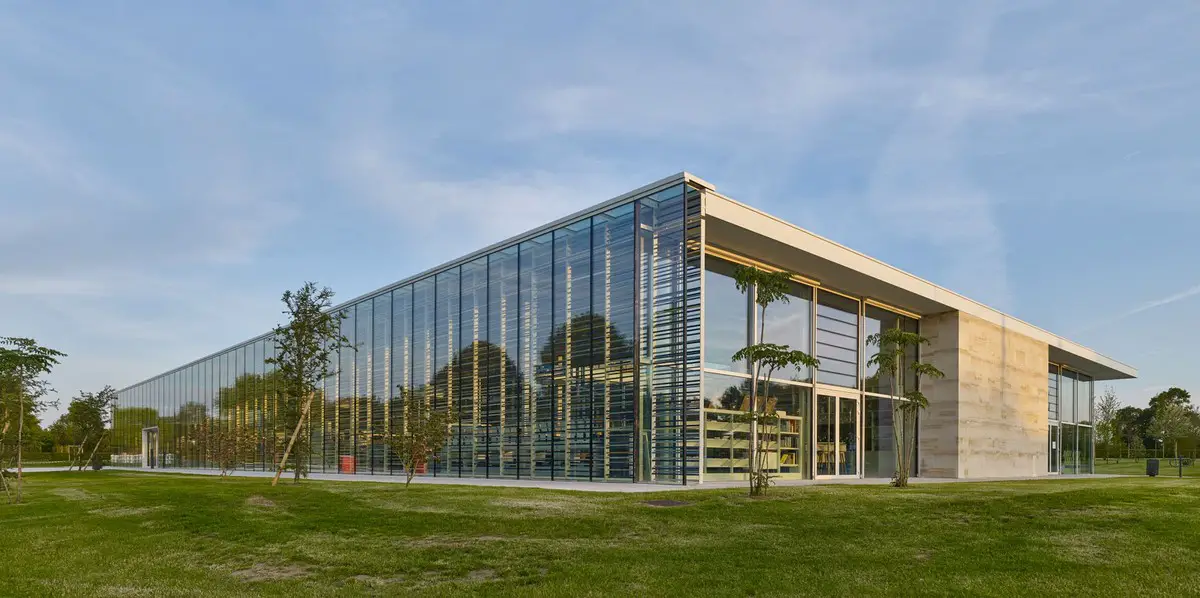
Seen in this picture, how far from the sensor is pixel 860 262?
30656mm

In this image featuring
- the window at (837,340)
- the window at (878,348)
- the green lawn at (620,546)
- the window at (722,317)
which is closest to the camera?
the green lawn at (620,546)

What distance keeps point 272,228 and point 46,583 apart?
23078mm

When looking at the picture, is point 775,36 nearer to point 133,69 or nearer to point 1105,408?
point 133,69

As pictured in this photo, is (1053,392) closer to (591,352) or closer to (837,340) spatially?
(837,340)

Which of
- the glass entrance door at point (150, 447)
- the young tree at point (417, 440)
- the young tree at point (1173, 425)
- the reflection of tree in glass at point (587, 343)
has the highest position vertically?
the reflection of tree in glass at point (587, 343)

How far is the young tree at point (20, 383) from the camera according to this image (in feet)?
71.3

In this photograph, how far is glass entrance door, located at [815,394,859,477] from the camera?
103 feet

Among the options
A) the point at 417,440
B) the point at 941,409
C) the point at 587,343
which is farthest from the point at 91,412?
the point at 941,409

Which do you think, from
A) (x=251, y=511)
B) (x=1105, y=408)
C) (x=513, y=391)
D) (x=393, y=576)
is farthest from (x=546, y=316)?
(x=1105, y=408)

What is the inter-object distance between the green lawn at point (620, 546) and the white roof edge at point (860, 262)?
10256 millimetres

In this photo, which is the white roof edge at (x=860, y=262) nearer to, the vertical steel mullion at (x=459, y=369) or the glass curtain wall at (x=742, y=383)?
the glass curtain wall at (x=742, y=383)

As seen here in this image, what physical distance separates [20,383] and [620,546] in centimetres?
2122

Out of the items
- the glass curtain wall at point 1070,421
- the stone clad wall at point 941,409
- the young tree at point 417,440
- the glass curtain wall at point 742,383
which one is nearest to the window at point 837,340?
the glass curtain wall at point 742,383

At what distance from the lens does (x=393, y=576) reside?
32.7 ft
